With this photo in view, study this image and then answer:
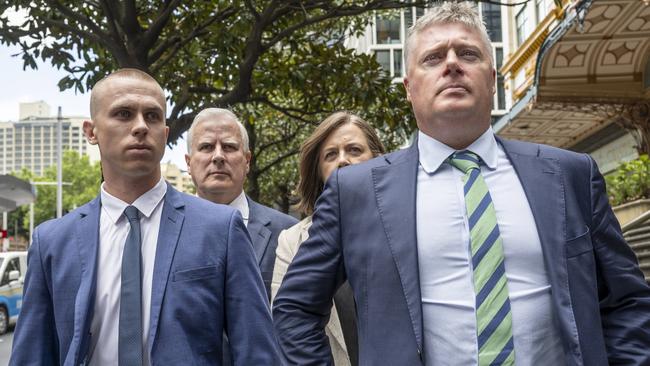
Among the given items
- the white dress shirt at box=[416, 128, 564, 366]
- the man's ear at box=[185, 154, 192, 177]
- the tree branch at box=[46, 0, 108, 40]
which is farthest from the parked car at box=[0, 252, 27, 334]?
the white dress shirt at box=[416, 128, 564, 366]

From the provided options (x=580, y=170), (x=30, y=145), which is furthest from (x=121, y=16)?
(x=30, y=145)

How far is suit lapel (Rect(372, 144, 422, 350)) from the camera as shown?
256 centimetres

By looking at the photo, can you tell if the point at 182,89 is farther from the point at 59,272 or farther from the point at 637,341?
the point at 637,341

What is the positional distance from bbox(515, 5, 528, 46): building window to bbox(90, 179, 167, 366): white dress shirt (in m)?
32.0

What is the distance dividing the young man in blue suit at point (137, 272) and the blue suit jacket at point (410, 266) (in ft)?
0.71

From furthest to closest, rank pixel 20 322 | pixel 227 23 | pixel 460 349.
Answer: pixel 227 23
pixel 20 322
pixel 460 349

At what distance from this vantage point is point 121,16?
32.7 feet

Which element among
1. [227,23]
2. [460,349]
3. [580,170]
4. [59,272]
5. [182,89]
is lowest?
[460,349]

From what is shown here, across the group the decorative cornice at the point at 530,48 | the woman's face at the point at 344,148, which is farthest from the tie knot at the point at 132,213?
the decorative cornice at the point at 530,48

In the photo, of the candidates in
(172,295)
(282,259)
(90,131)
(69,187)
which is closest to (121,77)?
(90,131)

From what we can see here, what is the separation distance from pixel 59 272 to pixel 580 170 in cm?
180

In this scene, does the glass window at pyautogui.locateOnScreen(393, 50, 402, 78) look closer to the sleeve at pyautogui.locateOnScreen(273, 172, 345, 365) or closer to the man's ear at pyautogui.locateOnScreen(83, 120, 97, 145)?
the man's ear at pyautogui.locateOnScreen(83, 120, 97, 145)

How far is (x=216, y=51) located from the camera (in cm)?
1084

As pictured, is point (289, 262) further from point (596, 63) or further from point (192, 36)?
point (596, 63)
